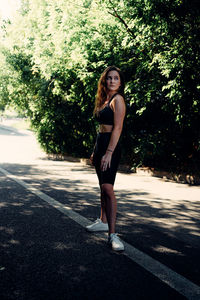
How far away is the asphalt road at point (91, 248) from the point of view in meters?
2.62

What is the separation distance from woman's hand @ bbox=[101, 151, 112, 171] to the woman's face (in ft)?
2.63

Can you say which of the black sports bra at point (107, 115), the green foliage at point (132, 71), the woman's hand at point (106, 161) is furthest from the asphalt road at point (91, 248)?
the green foliage at point (132, 71)

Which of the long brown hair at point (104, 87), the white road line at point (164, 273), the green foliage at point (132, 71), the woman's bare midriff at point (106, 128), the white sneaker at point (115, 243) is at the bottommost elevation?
the white road line at point (164, 273)

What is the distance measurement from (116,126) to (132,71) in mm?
5724

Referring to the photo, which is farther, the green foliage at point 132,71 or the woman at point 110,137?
the green foliage at point 132,71

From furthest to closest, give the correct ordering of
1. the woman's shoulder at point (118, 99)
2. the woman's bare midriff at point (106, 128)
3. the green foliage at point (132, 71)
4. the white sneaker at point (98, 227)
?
the green foliage at point (132, 71)
the white sneaker at point (98, 227)
the woman's bare midriff at point (106, 128)
the woman's shoulder at point (118, 99)

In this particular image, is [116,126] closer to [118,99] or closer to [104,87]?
[118,99]

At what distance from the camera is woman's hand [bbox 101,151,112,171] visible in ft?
11.6

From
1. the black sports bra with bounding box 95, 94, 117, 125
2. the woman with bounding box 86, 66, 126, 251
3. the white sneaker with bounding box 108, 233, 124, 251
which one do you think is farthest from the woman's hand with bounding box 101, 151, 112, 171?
the white sneaker with bounding box 108, 233, 124, 251

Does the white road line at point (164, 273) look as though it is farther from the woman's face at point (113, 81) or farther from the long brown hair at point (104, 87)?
the woman's face at point (113, 81)

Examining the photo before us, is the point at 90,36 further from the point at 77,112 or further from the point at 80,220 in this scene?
the point at 80,220

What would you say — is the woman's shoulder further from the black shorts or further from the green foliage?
the green foliage

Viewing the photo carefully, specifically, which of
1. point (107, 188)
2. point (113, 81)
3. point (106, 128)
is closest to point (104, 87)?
point (113, 81)

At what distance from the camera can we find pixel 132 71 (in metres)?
8.80
